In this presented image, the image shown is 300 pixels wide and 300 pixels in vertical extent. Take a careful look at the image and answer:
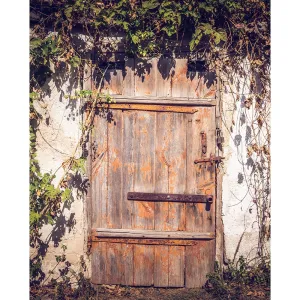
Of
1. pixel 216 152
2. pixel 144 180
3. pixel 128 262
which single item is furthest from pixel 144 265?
pixel 216 152

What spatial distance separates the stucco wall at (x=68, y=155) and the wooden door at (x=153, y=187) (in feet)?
0.55

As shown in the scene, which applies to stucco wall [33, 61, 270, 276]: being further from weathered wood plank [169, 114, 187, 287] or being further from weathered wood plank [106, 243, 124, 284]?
weathered wood plank [169, 114, 187, 287]

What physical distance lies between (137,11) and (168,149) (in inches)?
58.7

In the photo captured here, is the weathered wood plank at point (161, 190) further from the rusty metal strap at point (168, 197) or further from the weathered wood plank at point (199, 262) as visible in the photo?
the weathered wood plank at point (199, 262)

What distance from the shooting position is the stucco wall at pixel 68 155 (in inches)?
135

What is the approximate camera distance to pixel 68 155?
11.3ft

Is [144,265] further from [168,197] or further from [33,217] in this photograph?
[33,217]

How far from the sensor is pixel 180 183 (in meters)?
3.50

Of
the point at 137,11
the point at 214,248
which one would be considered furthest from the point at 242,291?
the point at 137,11

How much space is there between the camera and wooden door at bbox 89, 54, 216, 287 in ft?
11.3

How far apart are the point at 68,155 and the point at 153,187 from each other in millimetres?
1015

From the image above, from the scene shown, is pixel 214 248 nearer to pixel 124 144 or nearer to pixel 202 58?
pixel 124 144

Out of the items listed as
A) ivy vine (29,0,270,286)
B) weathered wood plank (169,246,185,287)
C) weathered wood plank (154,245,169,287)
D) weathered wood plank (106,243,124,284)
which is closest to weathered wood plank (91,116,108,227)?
ivy vine (29,0,270,286)

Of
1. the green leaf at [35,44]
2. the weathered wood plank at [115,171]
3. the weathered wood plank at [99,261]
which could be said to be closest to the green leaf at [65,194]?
the weathered wood plank at [115,171]
